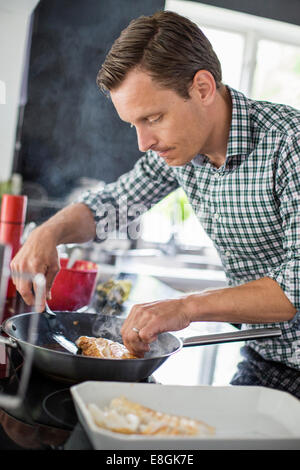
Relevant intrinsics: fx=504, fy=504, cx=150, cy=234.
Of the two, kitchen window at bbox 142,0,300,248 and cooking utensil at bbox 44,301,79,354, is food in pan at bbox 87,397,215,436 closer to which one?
cooking utensil at bbox 44,301,79,354

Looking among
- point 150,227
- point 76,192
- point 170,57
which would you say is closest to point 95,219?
point 170,57

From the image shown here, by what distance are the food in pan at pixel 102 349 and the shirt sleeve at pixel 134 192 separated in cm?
72

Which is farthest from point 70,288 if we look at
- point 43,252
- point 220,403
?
point 220,403

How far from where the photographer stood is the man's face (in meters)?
1.23

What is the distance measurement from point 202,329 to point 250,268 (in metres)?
0.23

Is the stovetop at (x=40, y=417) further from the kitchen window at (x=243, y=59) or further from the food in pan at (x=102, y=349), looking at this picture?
the kitchen window at (x=243, y=59)

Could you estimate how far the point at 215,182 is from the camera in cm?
153

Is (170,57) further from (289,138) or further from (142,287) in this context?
(142,287)

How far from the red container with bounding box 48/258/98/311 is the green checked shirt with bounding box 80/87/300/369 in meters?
0.28

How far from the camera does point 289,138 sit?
1323 mm

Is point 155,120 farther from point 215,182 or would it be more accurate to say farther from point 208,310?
point 208,310

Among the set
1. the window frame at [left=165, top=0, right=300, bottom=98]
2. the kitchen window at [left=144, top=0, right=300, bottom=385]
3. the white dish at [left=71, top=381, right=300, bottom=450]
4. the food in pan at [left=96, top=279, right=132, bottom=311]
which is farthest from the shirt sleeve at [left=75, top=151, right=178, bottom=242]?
the window frame at [left=165, top=0, right=300, bottom=98]

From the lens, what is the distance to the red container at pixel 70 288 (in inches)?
56.8
